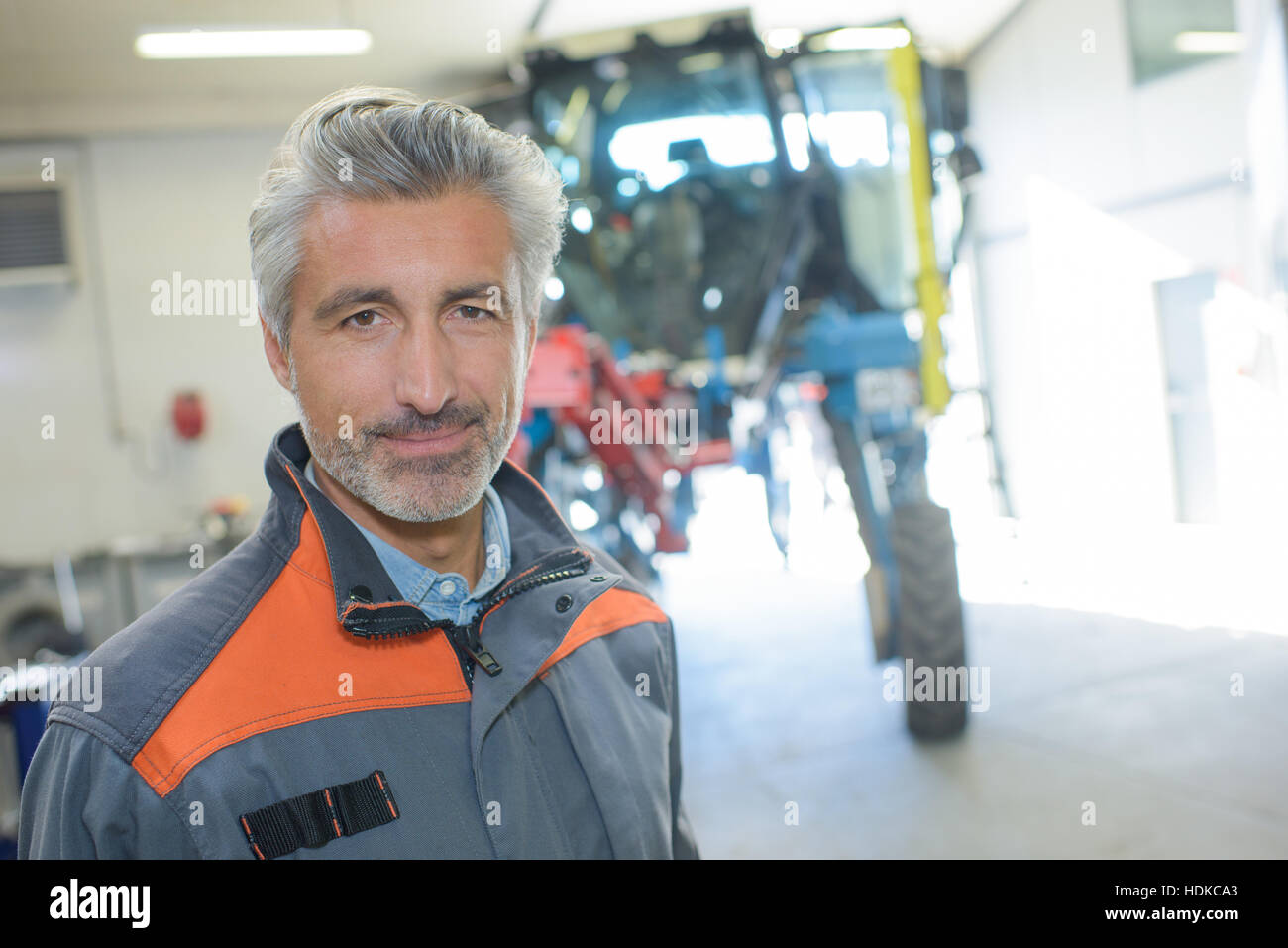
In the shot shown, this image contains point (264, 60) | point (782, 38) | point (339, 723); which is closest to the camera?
point (339, 723)

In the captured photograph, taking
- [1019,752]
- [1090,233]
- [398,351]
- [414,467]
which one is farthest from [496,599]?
[1090,233]

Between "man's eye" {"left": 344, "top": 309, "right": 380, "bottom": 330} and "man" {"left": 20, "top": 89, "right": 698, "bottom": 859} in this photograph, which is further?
"man's eye" {"left": 344, "top": 309, "right": 380, "bottom": 330}

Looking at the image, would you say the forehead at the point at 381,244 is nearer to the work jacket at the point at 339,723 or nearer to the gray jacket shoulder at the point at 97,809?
the work jacket at the point at 339,723

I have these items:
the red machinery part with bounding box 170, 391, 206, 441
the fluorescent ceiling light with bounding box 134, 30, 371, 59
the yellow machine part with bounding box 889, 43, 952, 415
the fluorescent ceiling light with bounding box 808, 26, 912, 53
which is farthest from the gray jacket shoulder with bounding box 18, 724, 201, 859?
A: the red machinery part with bounding box 170, 391, 206, 441

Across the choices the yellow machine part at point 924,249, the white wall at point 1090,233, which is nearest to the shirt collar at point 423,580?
the yellow machine part at point 924,249

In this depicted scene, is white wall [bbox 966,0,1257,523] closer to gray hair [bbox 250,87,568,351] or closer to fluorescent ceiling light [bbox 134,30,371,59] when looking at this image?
fluorescent ceiling light [bbox 134,30,371,59]

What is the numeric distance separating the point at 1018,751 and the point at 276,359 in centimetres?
241

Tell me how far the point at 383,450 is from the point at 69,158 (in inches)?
130

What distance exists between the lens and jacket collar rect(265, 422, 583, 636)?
0.78 meters

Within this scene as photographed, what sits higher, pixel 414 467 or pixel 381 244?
pixel 381 244

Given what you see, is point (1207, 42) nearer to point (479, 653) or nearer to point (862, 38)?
point (862, 38)

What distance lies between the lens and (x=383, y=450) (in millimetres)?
812

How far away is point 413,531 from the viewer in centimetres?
89
